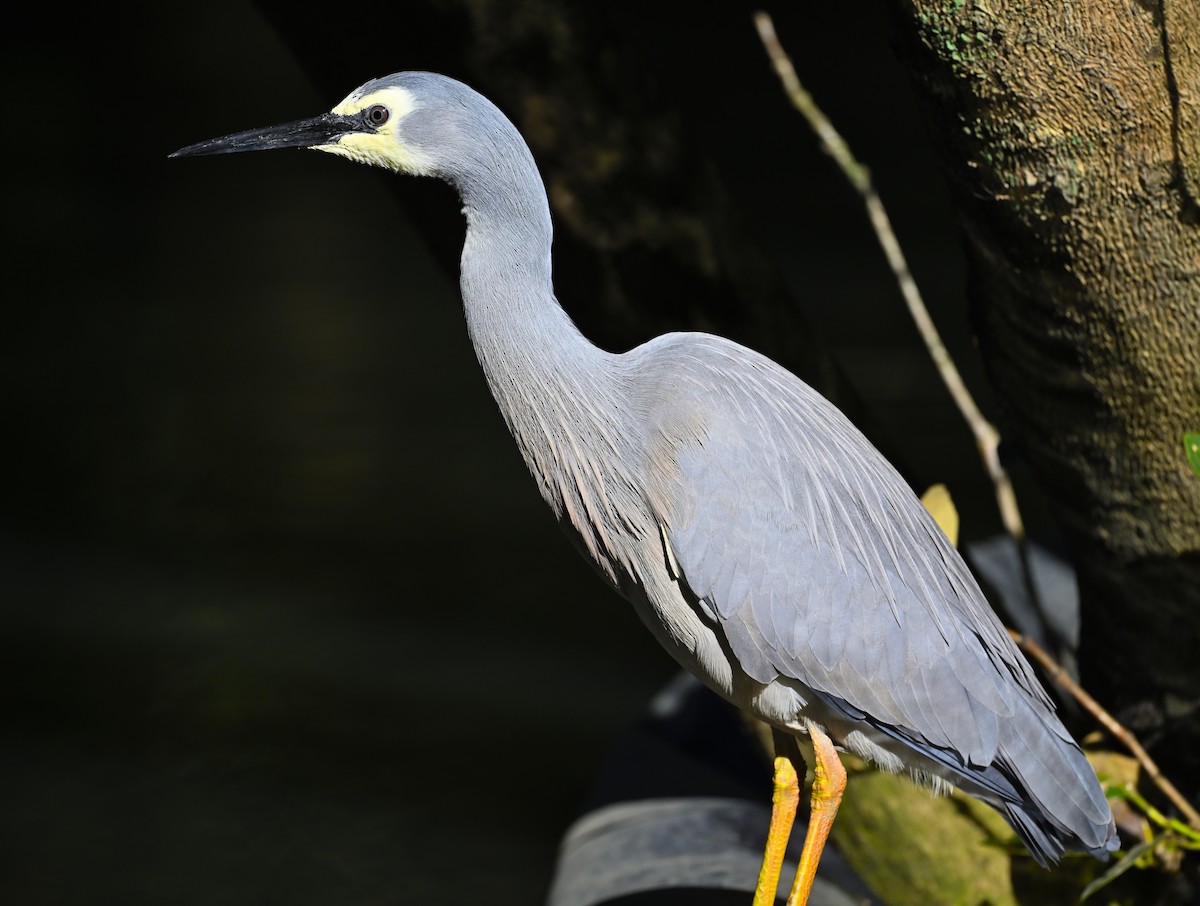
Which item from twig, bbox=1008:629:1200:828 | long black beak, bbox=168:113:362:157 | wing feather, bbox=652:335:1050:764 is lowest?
twig, bbox=1008:629:1200:828

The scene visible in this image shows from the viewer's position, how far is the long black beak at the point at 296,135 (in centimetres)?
144

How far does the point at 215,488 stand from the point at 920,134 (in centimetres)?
575

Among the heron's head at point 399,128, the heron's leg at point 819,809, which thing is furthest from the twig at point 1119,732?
the heron's head at point 399,128

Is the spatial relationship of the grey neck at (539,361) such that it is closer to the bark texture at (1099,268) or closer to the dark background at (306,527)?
the bark texture at (1099,268)

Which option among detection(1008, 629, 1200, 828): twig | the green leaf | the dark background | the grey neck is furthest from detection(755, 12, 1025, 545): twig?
the grey neck

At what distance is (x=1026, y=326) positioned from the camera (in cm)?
166

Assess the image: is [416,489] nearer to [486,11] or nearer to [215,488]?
[215,488]

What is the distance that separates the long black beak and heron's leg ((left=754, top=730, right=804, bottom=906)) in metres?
0.87

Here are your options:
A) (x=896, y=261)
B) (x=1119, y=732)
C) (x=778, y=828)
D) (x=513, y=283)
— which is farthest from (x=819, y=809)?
(x=896, y=261)

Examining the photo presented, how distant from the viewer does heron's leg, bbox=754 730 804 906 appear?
1.50 metres

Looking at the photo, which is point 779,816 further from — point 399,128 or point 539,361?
point 399,128

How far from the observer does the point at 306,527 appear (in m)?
4.54

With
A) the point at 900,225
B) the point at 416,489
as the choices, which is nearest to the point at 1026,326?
the point at 416,489

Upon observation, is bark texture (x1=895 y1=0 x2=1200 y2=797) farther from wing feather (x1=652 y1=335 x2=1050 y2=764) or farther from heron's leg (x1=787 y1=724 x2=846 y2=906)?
heron's leg (x1=787 y1=724 x2=846 y2=906)
